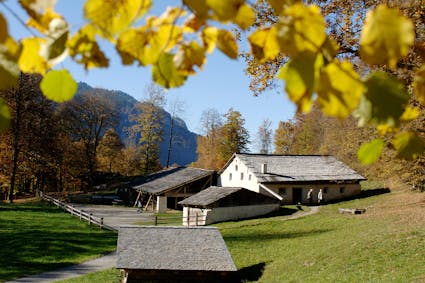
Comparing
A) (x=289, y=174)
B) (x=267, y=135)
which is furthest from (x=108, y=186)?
(x=267, y=135)

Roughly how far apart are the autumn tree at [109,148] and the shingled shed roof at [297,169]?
105ft

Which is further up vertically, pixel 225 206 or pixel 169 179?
pixel 169 179

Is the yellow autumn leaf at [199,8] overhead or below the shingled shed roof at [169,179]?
below

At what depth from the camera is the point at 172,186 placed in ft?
132

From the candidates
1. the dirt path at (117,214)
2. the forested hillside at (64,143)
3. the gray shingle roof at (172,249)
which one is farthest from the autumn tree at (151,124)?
the gray shingle roof at (172,249)

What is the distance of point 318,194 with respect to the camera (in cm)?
3738

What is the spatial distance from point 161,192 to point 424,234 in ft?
86.6

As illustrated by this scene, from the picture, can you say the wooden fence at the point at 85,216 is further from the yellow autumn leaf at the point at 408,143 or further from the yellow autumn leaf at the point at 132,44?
the yellow autumn leaf at the point at 132,44

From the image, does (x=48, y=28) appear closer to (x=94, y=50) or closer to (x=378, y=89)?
(x=94, y=50)

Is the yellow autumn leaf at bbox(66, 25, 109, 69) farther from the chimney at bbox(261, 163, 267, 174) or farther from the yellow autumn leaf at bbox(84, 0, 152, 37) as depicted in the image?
the chimney at bbox(261, 163, 267, 174)

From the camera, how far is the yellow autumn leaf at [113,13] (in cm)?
103

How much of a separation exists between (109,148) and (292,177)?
37.9m

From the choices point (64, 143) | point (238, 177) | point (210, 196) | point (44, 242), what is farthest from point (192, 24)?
point (64, 143)

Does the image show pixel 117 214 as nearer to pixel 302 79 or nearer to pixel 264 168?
pixel 264 168
